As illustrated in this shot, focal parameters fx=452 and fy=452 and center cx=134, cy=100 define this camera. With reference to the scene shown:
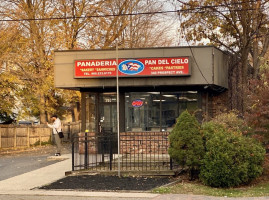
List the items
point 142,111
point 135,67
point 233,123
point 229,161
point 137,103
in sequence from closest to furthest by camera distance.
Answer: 1. point 229,161
2. point 233,123
3. point 135,67
4. point 142,111
5. point 137,103

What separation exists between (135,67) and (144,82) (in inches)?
30.6

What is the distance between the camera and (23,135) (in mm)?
28828

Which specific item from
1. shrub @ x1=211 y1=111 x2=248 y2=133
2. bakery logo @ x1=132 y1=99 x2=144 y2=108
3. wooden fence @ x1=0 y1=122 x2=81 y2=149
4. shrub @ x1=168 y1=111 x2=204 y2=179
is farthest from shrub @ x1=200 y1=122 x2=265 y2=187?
wooden fence @ x1=0 y1=122 x2=81 y2=149

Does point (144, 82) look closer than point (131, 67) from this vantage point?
No

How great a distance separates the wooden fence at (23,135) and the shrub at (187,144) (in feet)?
53.6

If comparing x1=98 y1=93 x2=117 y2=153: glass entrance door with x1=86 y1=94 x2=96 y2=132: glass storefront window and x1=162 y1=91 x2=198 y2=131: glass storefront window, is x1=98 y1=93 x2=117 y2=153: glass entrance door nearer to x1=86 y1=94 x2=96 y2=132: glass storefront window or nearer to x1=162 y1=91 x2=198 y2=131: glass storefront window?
x1=86 y1=94 x2=96 y2=132: glass storefront window

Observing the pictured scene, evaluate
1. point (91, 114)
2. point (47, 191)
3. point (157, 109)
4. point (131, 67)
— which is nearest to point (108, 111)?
point (91, 114)

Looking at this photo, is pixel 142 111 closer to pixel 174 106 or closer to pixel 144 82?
pixel 174 106

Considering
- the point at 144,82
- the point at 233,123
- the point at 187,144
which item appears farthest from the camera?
the point at 144,82

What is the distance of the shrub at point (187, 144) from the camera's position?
12.1 metres

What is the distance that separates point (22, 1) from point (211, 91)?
54.2ft

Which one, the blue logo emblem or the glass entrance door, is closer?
the blue logo emblem

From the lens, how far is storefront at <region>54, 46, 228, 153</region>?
1964 cm

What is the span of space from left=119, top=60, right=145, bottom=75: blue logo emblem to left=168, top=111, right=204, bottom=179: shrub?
24.2 feet
